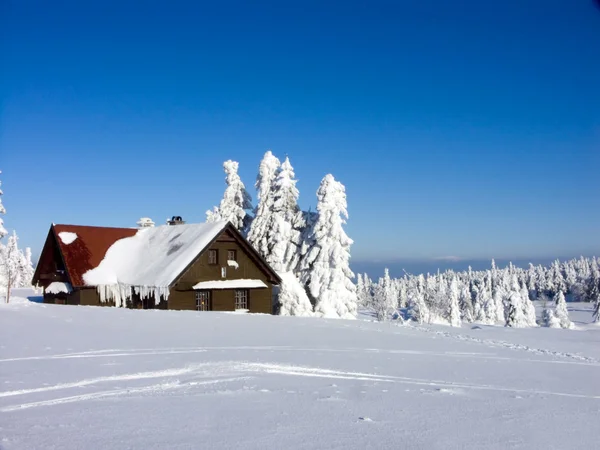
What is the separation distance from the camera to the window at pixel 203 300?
3028 centimetres

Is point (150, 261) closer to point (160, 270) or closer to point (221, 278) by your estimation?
point (160, 270)

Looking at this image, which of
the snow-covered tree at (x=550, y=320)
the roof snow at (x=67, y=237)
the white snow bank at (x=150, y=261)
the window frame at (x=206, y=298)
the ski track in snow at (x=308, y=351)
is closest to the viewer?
the ski track in snow at (x=308, y=351)

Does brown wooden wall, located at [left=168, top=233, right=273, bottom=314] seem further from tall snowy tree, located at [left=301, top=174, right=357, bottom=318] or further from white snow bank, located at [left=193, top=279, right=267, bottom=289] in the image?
tall snowy tree, located at [left=301, top=174, right=357, bottom=318]

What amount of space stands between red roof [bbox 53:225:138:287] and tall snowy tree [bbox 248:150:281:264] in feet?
36.6

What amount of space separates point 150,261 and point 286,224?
1331 cm

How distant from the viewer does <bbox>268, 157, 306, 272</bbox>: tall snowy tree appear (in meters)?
41.0

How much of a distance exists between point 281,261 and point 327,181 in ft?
25.7

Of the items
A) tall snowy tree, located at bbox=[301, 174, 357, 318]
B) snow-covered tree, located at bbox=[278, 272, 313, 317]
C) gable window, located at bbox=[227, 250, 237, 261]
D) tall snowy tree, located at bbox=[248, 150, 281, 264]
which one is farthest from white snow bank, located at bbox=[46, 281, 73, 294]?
tall snowy tree, located at bbox=[301, 174, 357, 318]

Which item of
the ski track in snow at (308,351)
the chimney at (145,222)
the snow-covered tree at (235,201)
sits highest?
the snow-covered tree at (235,201)

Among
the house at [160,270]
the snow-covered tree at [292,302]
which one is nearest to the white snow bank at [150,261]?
the house at [160,270]

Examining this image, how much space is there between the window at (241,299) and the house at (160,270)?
2.6 inches

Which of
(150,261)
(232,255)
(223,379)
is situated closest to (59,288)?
(150,261)

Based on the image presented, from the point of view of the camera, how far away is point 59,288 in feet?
105

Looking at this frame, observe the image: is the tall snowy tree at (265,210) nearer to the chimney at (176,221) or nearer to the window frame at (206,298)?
the chimney at (176,221)
